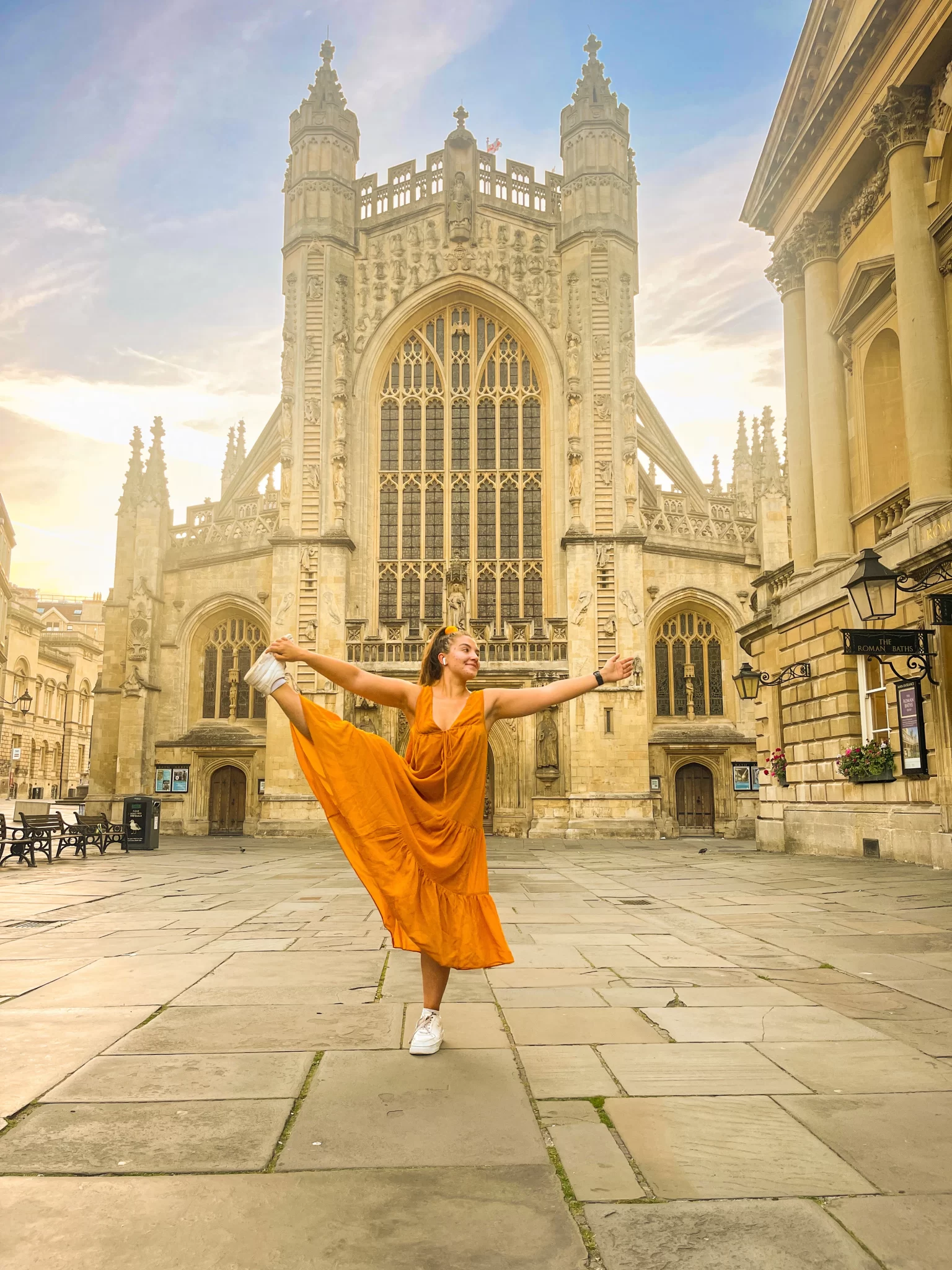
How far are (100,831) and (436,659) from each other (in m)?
16.9

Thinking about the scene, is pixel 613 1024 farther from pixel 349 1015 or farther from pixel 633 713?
pixel 633 713

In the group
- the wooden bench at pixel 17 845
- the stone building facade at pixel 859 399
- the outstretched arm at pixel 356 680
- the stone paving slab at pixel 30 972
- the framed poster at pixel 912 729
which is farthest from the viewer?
the wooden bench at pixel 17 845

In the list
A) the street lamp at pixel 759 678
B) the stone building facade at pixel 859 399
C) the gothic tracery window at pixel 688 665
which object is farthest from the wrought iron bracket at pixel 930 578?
the gothic tracery window at pixel 688 665

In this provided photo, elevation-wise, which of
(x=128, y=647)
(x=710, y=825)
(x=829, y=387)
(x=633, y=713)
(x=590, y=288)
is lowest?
(x=710, y=825)

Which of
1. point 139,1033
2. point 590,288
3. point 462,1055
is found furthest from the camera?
point 590,288

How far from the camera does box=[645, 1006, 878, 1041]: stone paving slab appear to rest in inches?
159

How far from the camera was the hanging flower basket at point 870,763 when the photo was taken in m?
12.3

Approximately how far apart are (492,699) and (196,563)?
25.6 metres

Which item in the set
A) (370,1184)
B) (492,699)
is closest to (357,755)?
(492,699)

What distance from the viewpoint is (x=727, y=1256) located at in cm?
210

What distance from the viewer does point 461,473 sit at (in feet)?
93.1

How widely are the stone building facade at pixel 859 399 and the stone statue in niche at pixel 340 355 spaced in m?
12.5

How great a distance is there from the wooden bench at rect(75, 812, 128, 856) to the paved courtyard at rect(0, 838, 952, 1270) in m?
11.9

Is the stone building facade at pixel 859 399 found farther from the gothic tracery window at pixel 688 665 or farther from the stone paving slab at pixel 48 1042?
the gothic tracery window at pixel 688 665
